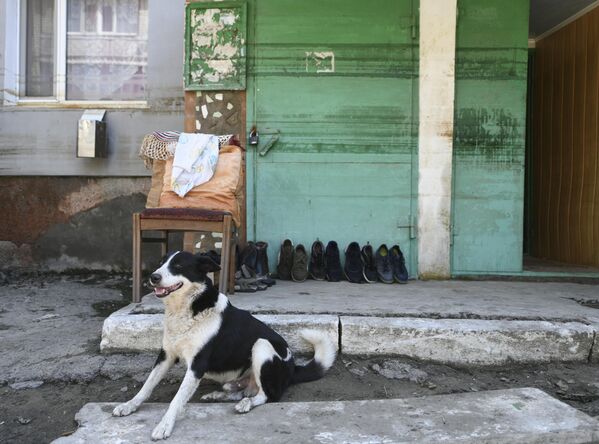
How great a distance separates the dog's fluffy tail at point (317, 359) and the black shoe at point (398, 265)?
5.66 feet

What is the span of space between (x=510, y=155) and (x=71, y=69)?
5115mm

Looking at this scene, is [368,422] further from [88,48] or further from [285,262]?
[88,48]

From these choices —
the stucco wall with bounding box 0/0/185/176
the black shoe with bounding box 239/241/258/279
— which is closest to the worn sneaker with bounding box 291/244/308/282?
the black shoe with bounding box 239/241/258/279

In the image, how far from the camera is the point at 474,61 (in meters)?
4.78

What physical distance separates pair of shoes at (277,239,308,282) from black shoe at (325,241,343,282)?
20 cm

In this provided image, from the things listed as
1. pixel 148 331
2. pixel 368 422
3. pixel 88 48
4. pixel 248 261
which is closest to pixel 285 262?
pixel 248 261

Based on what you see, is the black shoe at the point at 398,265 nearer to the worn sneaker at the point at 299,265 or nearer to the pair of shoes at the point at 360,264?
the pair of shoes at the point at 360,264

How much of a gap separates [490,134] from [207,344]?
11.8 feet

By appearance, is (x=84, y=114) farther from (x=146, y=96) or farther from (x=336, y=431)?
(x=336, y=431)

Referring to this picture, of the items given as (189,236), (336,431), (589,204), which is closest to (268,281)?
(189,236)

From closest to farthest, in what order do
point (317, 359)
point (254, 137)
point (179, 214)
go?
1. point (317, 359)
2. point (179, 214)
3. point (254, 137)

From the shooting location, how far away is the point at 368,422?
2.38 metres

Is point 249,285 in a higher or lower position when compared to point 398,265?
lower

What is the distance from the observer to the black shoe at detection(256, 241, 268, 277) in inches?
175
